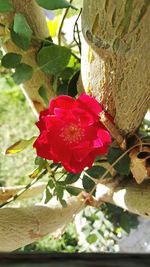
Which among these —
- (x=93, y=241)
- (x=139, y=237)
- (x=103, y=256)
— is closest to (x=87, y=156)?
(x=103, y=256)

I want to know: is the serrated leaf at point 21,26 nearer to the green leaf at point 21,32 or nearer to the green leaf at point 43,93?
the green leaf at point 21,32

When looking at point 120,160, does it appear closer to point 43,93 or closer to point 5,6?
point 43,93

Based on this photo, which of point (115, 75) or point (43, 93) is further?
point (43, 93)

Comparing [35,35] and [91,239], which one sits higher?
[35,35]

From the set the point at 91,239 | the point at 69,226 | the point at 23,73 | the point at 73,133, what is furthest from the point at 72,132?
the point at 69,226

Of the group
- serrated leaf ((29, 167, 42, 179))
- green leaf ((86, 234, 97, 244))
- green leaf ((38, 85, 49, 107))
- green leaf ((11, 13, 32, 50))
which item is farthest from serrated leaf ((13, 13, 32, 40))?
green leaf ((86, 234, 97, 244))

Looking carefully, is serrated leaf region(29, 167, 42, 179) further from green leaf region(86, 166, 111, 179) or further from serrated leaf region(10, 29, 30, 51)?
serrated leaf region(10, 29, 30, 51)
